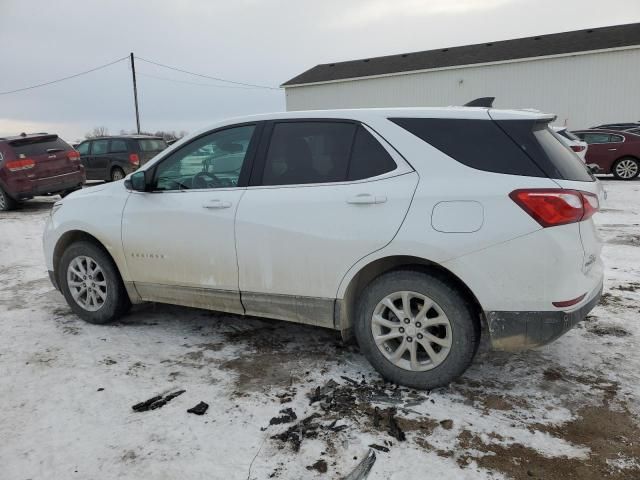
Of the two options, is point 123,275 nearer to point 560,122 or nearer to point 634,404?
point 634,404

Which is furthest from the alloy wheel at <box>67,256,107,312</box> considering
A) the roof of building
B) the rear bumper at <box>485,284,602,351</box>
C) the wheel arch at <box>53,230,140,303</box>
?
the roof of building

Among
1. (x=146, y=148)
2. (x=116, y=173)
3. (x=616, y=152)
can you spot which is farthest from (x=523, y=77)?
(x=116, y=173)

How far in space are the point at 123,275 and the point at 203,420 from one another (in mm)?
1793

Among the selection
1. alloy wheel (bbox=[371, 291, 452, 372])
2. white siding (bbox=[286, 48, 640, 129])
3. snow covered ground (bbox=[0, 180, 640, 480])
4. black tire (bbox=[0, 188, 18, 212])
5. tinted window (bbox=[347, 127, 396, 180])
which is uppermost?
white siding (bbox=[286, 48, 640, 129])

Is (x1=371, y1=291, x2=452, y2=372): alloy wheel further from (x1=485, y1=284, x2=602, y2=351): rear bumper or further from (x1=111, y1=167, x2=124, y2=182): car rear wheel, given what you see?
(x1=111, y1=167, x2=124, y2=182): car rear wheel

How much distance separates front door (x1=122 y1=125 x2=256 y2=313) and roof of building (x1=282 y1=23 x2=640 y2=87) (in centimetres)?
2566

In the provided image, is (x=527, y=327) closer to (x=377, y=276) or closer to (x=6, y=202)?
(x=377, y=276)

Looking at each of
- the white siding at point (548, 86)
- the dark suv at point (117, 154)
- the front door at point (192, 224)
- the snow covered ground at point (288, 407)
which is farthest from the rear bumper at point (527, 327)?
the white siding at point (548, 86)

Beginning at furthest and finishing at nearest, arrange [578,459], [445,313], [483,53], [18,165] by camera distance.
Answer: [483,53], [18,165], [445,313], [578,459]

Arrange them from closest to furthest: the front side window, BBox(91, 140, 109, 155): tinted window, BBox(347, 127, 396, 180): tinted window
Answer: BBox(347, 127, 396, 180): tinted window → the front side window → BBox(91, 140, 109, 155): tinted window

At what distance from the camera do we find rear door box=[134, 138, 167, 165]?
15.7m

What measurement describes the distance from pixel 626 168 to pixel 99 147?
16.4m

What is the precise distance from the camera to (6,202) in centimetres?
1199

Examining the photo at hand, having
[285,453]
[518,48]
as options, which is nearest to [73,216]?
[285,453]
